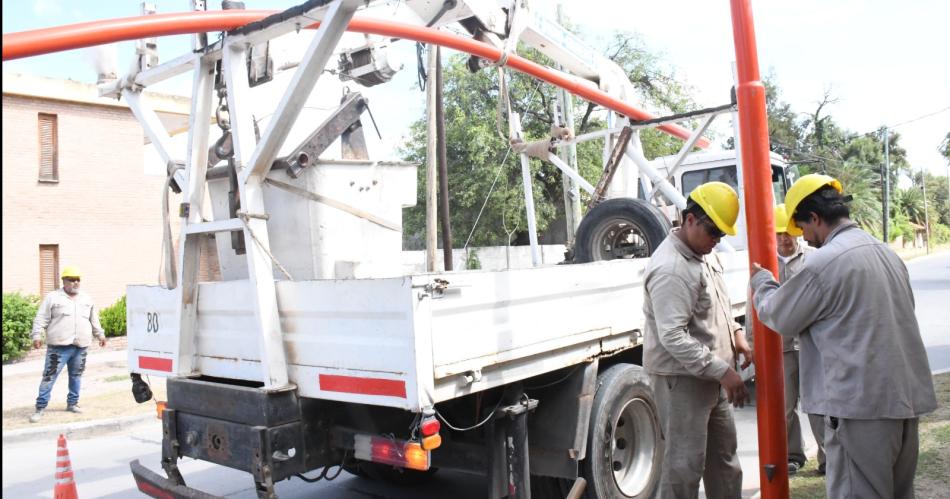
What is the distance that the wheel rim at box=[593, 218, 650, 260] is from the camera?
21.0ft

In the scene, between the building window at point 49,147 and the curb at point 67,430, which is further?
the building window at point 49,147

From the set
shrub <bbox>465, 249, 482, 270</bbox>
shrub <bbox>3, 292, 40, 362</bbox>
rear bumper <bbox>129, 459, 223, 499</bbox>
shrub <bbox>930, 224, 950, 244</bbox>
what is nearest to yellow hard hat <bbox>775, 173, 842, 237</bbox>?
rear bumper <bbox>129, 459, 223, 499</bbox>

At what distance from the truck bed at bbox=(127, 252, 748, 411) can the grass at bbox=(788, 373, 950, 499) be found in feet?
5.02

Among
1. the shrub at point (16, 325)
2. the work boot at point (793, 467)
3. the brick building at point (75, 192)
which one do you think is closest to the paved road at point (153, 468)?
the work boot at point (793, 467)

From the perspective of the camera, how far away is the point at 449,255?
14055 mm

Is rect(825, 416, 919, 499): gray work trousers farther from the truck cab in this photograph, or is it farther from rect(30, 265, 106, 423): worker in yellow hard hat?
rect(30, 265, 106, 423): worker in yellow hard hat

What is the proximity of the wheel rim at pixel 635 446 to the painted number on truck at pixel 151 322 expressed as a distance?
2.94m

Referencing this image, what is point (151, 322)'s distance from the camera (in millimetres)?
4617

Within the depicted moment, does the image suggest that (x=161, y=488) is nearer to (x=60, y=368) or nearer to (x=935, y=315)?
(x=60, y=368)

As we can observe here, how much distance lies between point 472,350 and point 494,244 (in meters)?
21.5

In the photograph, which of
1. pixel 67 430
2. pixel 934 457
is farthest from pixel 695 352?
pixel 67 430

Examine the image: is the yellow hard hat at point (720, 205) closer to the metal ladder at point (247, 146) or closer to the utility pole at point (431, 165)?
the metal ladder at point (247, 146)

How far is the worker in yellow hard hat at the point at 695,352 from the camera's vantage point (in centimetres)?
340

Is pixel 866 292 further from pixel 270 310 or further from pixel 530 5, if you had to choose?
pixel 530 5
